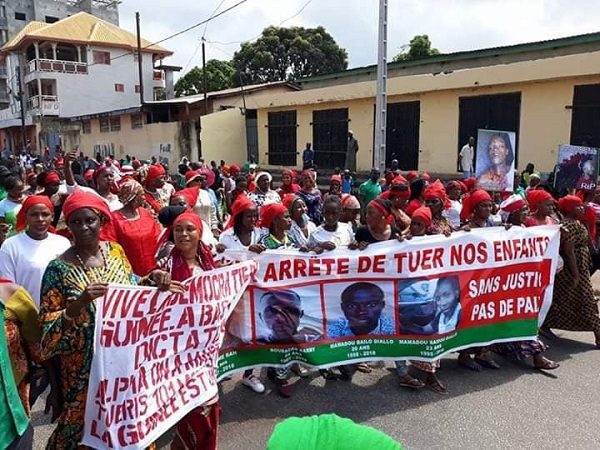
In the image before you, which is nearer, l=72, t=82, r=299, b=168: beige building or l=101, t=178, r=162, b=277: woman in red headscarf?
l=101, t=178, r=162, b=277: woman in red headscarf

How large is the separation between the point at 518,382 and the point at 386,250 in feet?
5.14

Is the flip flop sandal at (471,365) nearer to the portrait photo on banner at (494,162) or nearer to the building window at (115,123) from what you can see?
the portrait photo on banner at (494,162)

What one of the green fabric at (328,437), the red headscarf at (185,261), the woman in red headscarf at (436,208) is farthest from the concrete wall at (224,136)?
the green fabric at (328,437)

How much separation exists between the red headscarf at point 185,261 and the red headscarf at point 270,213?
1.23 m

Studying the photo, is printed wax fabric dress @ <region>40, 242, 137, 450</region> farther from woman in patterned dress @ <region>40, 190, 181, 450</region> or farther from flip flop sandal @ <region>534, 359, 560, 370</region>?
flip flop sandal @ <region>534, 359, 560, 370</region>

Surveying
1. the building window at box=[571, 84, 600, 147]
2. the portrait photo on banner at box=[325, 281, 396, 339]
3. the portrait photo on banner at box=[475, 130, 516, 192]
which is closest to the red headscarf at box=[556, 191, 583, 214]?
the portrait photo on banner at box=[325, 281, 396, 339]

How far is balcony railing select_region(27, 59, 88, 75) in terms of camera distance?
39344 millimetres

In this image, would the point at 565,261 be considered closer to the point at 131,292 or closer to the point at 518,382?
the point at 518,382

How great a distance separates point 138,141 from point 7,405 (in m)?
28.6

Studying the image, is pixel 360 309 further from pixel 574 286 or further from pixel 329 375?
pixel 574 286

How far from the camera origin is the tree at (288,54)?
39.4 metres

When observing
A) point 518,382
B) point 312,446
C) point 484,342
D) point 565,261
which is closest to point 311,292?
point 484,342

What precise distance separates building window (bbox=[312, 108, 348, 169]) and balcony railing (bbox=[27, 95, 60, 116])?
27.6m

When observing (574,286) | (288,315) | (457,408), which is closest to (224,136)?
(574,286)
